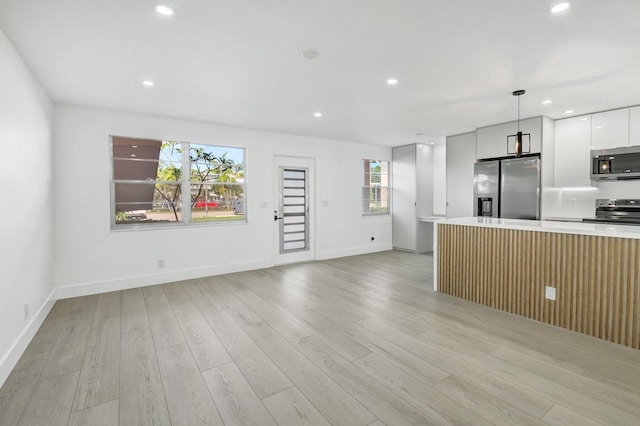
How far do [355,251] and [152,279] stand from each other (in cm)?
404

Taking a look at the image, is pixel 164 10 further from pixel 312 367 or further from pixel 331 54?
pixel 312 367

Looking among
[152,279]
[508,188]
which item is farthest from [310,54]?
[508,188]

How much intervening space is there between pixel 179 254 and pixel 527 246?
4706 mm

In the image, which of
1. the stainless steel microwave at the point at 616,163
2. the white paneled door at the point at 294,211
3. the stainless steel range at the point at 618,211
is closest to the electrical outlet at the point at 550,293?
the stainless steel range at the point at 618,211

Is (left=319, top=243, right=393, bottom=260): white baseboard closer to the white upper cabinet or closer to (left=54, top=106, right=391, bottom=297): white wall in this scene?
(left=54, top=106, right=391, bottom=297): white wall

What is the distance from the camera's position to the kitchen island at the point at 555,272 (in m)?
2.66

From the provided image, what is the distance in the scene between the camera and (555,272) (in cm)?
307

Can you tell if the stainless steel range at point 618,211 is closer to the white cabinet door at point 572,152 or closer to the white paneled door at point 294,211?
the white cabinet door at point 572,152

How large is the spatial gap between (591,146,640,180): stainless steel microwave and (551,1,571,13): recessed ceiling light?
11.3 ft

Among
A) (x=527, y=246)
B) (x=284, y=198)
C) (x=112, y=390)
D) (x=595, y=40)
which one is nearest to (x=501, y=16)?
(x=595, y=40)

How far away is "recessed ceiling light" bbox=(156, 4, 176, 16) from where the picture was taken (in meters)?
2.04

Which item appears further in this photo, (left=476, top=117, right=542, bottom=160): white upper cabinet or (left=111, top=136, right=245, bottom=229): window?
(left=476, top=117, right=542, bottom=160): white upper cabinet

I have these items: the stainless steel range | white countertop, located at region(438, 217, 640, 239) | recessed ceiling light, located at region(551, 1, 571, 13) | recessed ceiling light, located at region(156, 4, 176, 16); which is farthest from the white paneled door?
the stainless steel range

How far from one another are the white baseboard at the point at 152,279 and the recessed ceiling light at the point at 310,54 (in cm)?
370
